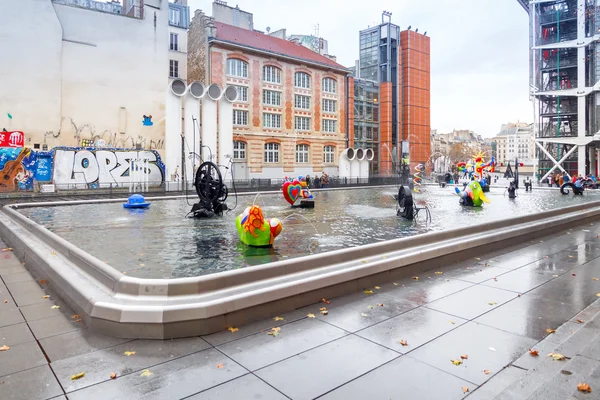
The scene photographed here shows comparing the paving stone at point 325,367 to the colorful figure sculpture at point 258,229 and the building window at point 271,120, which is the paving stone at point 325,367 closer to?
the colorful figure sculpture at point 258,229

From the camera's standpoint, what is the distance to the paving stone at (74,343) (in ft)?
16.2

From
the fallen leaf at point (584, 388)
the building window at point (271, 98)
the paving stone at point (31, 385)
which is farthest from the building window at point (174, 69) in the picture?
the fallen leaf at point (584, 388)

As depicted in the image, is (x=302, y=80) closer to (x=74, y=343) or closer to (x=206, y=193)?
(x=206, y=193)

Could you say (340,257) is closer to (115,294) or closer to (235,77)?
(115,294)

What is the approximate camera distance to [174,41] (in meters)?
48.2

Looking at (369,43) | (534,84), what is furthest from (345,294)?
(369,43)

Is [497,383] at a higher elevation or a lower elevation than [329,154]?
lower

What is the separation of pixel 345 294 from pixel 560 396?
368cm

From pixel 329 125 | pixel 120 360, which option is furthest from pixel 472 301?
pixel 329 125

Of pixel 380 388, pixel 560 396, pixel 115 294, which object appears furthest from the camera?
pixel 115 294

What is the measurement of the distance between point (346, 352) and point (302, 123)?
48055 millimetres

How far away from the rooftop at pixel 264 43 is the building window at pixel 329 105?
4261mm

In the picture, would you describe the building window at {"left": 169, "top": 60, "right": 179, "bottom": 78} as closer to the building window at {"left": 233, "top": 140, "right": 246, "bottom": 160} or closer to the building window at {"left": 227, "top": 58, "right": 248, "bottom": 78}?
the building window at {"left": 227, "top": 58, "right": 248, "bottom": 78}

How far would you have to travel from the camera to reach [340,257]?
777cm
